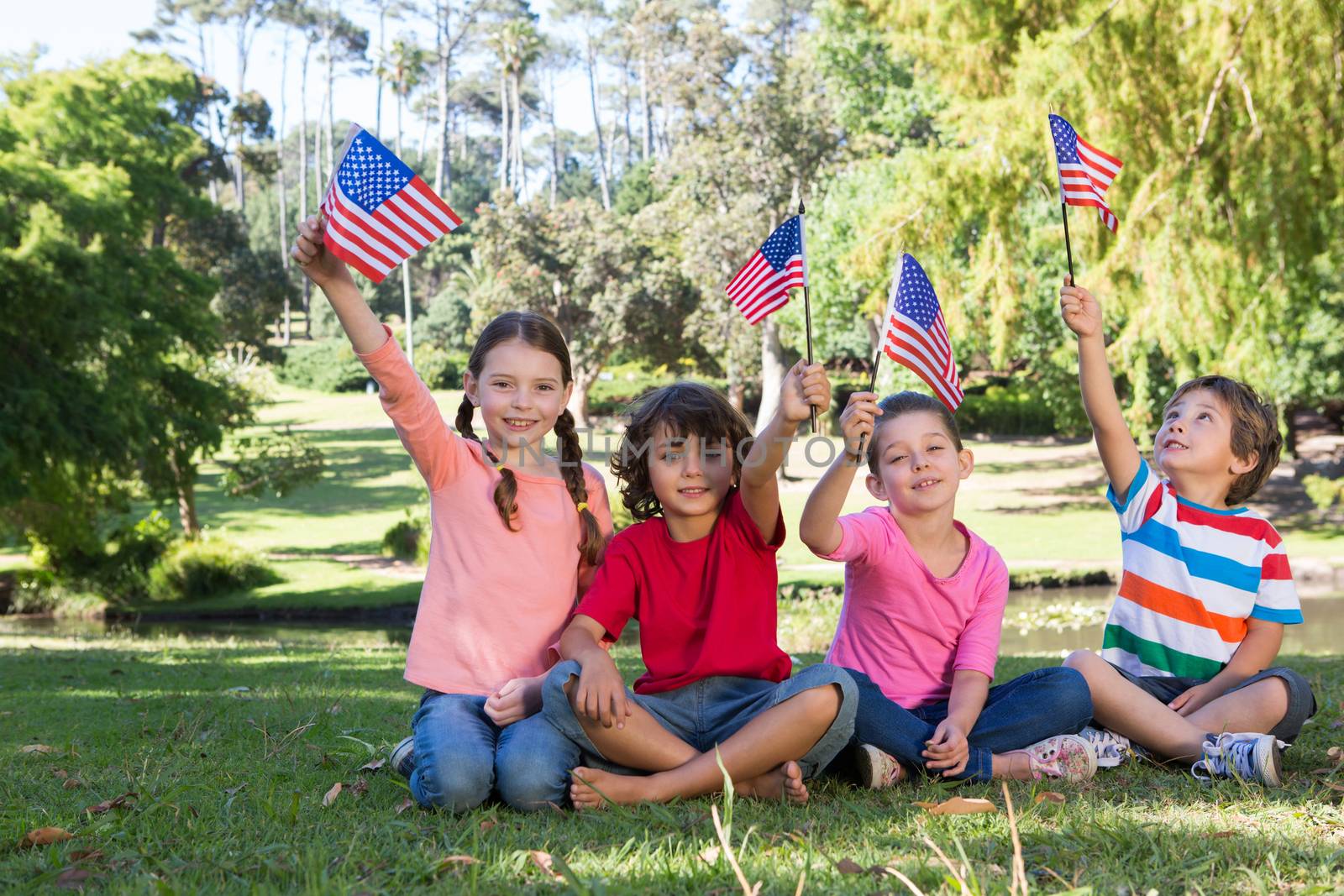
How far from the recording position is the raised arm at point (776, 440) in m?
2.70

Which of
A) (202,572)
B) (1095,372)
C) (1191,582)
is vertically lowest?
Result: (202,572)

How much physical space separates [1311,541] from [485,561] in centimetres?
1630

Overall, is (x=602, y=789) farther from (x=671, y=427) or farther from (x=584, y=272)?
(x=584, y=272)

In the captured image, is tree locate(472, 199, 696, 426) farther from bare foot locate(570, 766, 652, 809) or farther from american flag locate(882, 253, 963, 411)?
bare foot locate(570, 766, 652, 809)

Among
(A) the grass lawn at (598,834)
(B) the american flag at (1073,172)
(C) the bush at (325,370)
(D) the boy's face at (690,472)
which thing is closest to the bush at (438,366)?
(C) the bush at (325,370)

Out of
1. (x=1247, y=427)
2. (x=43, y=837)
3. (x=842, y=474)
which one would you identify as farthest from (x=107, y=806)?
(x=1247, y=427)

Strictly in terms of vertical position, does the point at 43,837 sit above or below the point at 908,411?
below

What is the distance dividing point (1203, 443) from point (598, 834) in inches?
84.2

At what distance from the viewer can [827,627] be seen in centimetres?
1016

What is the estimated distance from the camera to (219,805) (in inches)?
108

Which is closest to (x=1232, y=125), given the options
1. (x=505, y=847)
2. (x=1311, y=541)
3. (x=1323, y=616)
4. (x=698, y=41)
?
(x=1323, y=616)

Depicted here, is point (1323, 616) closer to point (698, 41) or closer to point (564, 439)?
point (564, 439)

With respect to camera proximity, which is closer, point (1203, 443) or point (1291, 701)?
point (1291, 701)

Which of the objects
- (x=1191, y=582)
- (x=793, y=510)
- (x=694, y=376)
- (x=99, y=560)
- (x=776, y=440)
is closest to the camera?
(x=776, y=440)
